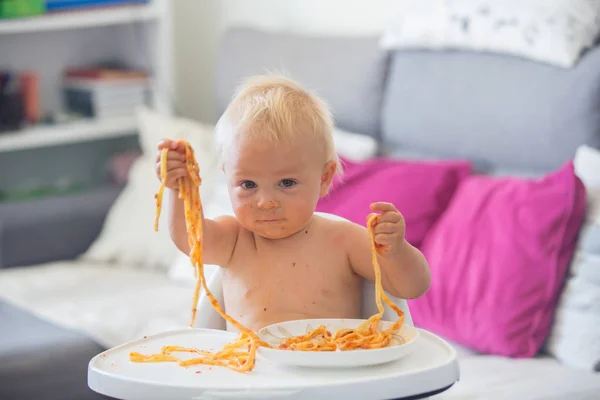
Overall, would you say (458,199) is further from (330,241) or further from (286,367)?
(286,367)

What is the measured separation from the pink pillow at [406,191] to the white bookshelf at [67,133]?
1.23 meters

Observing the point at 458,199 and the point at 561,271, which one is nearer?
the point at 561,271

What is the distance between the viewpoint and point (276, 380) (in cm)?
119

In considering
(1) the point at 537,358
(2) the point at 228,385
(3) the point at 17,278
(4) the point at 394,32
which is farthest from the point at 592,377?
(3) the point at 17,278

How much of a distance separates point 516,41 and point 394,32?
0.42 meters

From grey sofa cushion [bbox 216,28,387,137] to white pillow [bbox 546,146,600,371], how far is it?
0.74 meters

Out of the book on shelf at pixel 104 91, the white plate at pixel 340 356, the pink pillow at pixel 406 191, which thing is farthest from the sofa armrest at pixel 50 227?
the white plate at pixel 340 356

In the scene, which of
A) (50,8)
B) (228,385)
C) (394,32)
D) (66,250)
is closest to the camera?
(228,385)

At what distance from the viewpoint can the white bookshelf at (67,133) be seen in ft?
10.0

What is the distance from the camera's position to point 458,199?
2100 mm

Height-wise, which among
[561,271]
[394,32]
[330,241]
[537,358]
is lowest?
[537,358]

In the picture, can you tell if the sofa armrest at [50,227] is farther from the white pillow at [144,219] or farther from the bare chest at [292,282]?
the bare chest at [292,282]

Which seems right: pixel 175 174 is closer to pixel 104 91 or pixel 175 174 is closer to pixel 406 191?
pixel 406 191

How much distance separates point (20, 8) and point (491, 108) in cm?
160
